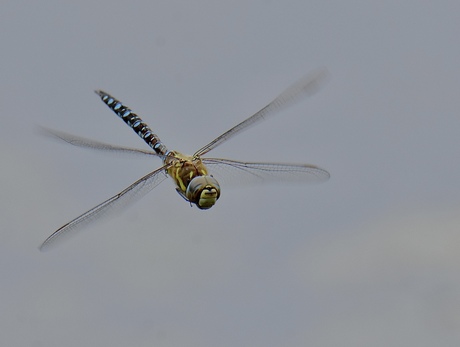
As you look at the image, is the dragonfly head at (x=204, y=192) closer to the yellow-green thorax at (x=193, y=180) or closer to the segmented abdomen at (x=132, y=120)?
the yellow-green thorax at (x=193, y=180)

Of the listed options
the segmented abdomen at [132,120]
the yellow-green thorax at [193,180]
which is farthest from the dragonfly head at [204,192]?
the segmented abdomen at [132,120]

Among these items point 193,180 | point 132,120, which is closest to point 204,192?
point 193,180

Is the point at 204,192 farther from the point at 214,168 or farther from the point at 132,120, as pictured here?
the point at 132,120

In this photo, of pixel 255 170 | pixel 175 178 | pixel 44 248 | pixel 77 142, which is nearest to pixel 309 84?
pixel 255 170

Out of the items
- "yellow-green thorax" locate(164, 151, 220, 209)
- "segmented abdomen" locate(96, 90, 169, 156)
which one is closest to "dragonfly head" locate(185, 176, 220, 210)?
"yellow-green thorax" locate(164, 151, 220, 209)

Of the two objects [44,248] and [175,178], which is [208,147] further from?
[44,248]

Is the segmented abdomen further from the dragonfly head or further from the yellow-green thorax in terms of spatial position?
the dragonfly head
